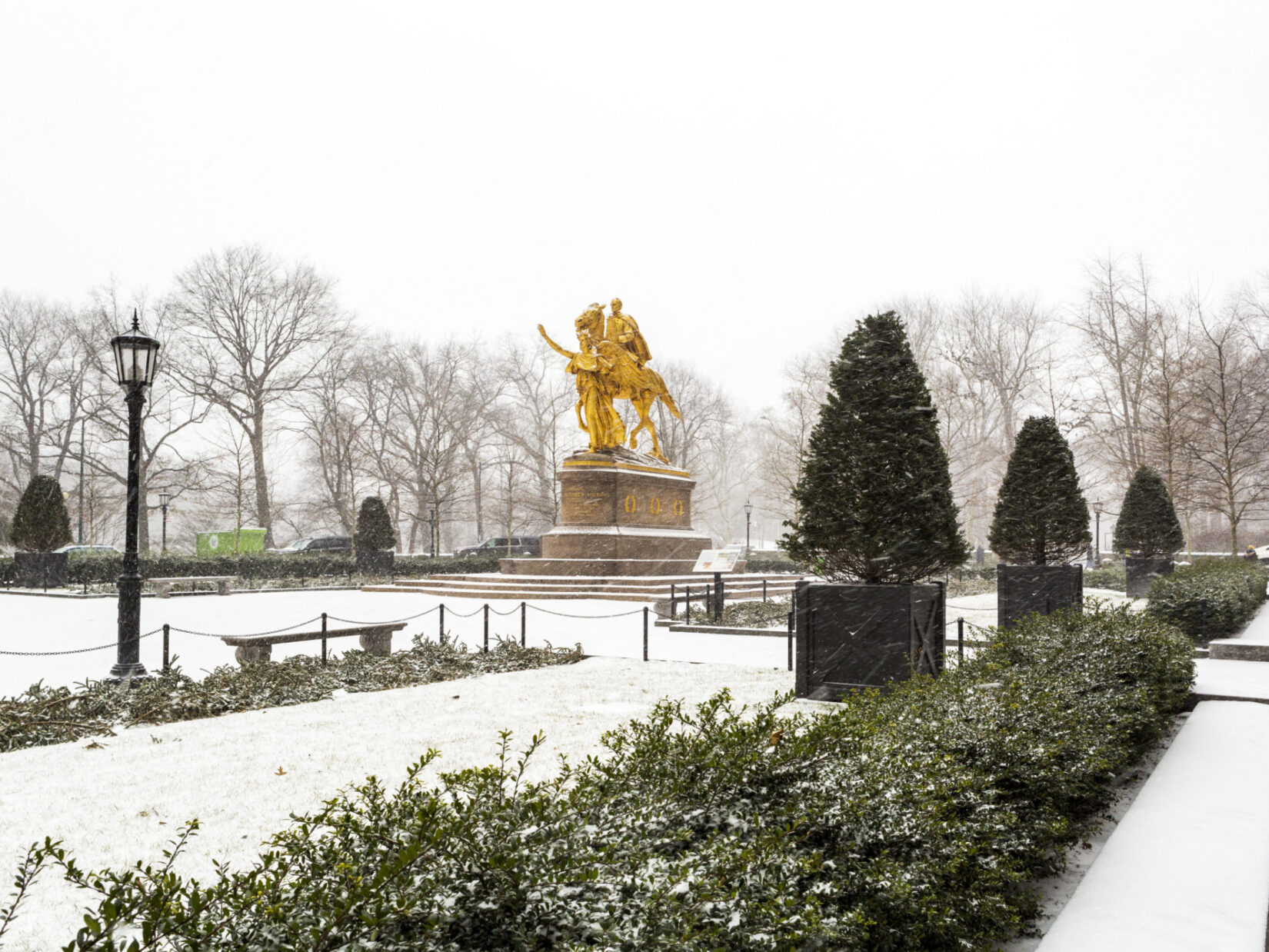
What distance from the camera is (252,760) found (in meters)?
6.31

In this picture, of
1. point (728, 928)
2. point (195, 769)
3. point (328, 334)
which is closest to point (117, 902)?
point (728, 928)

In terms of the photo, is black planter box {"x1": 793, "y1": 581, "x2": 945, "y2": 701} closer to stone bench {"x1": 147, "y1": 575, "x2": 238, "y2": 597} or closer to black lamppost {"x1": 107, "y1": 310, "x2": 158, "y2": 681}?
black lamppost {"x1": 107, "y1": 310, "x2": 158, "y2": 681}

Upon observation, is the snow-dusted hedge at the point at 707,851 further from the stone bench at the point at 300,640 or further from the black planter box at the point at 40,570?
the black planter box at the point at 40,570

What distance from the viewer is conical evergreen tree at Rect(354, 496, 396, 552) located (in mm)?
33719

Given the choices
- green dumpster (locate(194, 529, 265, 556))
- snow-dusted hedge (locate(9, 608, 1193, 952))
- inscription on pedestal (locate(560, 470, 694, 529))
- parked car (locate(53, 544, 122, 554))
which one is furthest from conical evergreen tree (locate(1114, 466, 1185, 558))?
parked car (locate(53, 544, 122, 554))

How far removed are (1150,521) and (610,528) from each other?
14337 millimetres

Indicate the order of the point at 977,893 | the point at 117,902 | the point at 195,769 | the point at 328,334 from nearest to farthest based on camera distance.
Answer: the point at 117,902 < the point at 977,893 < the point at 195,769 < the point at 328,334

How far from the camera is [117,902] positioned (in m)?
1.69

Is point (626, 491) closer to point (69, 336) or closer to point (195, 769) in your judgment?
point (195, 769)

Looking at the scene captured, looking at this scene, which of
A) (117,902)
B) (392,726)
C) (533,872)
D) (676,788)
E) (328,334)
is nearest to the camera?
(117,902)

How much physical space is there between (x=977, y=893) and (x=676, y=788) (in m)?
1.01

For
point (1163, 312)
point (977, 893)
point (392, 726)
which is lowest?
point (392, 726)

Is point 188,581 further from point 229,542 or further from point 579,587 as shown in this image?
point 579,587

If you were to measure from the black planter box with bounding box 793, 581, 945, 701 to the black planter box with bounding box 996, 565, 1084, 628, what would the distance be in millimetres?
5932
